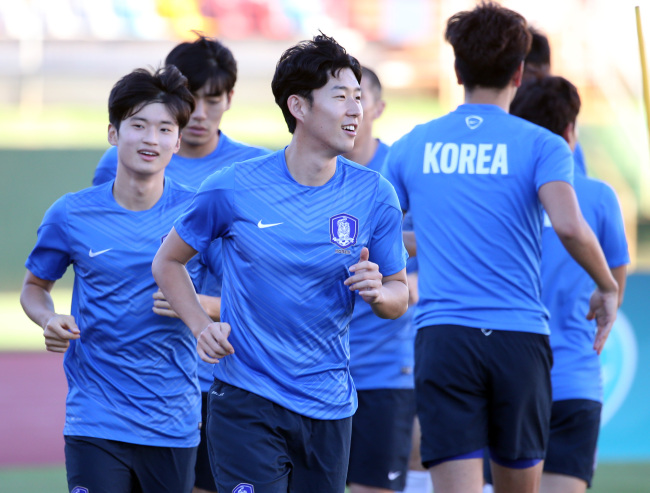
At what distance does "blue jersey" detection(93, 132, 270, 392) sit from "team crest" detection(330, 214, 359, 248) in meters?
1.11

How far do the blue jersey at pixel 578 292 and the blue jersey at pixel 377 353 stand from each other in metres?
0.79

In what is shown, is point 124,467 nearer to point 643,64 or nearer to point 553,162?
point 553,162

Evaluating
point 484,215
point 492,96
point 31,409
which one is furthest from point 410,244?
point 31,409

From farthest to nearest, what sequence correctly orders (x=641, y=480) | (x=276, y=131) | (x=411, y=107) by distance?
(x=411, y=107), (x=276, y=131), (x=641, y=480)

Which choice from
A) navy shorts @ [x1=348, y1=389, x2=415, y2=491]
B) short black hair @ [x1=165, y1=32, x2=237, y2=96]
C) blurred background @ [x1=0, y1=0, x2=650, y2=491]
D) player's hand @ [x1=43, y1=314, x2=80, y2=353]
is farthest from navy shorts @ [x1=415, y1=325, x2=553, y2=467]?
blurred background @ [x1=0, y1=0, x2=650, y2=491]

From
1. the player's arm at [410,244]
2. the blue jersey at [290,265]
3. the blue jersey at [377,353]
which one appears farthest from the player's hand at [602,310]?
the blue jersey at [290,265]

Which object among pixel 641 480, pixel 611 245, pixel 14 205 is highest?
pixel 14 205

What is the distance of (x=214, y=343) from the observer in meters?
3.13

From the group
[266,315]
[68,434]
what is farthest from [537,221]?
[68,434]

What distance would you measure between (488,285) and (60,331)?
61.9 inches

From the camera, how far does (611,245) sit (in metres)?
4.51

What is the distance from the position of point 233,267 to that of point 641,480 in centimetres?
474

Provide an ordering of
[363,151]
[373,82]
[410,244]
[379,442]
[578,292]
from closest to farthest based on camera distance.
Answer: [410,244]
[578,292]
[379,442]
[363,151]
[373,82]

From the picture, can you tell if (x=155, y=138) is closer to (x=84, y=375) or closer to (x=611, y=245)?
(x=84, y=375)
